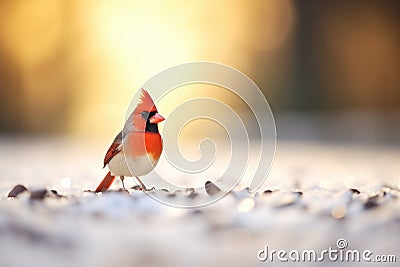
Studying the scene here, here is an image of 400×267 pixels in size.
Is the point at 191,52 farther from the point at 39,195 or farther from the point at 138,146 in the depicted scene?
the point at 39,195

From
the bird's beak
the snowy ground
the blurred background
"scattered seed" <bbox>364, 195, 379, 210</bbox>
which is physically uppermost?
the blurred background

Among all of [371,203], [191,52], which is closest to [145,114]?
[371,203]

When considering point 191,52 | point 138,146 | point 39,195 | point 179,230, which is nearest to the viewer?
point 179,230

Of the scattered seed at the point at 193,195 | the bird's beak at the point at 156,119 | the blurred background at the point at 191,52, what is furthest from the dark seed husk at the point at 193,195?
the blurred background at the point at 191,52

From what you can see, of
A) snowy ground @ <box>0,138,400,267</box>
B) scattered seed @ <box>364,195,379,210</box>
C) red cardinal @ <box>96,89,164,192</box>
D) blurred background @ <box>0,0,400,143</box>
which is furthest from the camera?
blurred background @ <box>0,0,400,143</box>

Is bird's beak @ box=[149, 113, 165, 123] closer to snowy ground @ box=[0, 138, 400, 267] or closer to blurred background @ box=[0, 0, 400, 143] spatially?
snowy ground @ box=[0, 138, 400, 267]

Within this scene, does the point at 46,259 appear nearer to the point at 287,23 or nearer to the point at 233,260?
the point at 233,260

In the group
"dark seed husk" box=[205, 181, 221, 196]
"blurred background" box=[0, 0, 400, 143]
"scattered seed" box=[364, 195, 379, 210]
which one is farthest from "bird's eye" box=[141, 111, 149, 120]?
"blurred background" box=[0, 0, 400, 143]

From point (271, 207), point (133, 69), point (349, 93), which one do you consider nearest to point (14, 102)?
point (133, 69)
